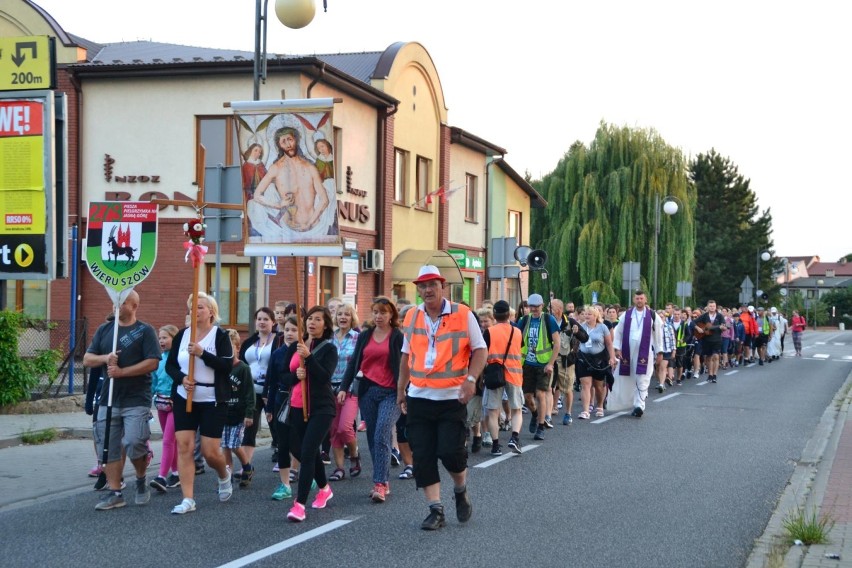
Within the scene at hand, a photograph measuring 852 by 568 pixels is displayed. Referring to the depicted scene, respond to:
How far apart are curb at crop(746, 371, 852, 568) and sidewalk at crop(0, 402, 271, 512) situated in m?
5.39

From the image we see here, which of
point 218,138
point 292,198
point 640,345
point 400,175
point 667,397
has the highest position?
point 218,138

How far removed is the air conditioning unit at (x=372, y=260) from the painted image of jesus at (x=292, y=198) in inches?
669

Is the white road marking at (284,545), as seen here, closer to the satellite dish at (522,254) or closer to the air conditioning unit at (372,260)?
the air conditioning unit at (372,260)

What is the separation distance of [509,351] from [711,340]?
14658 millimetres

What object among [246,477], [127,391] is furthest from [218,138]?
[127,391]

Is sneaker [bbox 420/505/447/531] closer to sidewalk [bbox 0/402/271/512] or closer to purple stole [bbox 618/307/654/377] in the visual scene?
sidewalk [bbox 0/402/271/512]

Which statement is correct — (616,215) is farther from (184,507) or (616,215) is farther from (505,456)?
(184,507)

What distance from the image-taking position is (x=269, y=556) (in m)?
6.65

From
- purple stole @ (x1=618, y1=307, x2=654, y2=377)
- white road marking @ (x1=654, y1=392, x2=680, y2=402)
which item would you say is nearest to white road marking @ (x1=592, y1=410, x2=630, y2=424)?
purple stole @ (x1=618, y1=307, x2=654, y2=377)

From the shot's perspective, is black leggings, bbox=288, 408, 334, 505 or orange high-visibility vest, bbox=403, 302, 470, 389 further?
black leggings, bbox=288, 408, 334, 505

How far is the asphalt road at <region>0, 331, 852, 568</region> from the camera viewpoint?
6719mm

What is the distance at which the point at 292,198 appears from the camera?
8.98 metres

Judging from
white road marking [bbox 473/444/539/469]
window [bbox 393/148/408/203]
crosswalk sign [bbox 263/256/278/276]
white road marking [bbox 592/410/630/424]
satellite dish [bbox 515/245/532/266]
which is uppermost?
window [bbox 393/148/408/203]

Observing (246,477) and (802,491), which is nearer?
(802,491)
